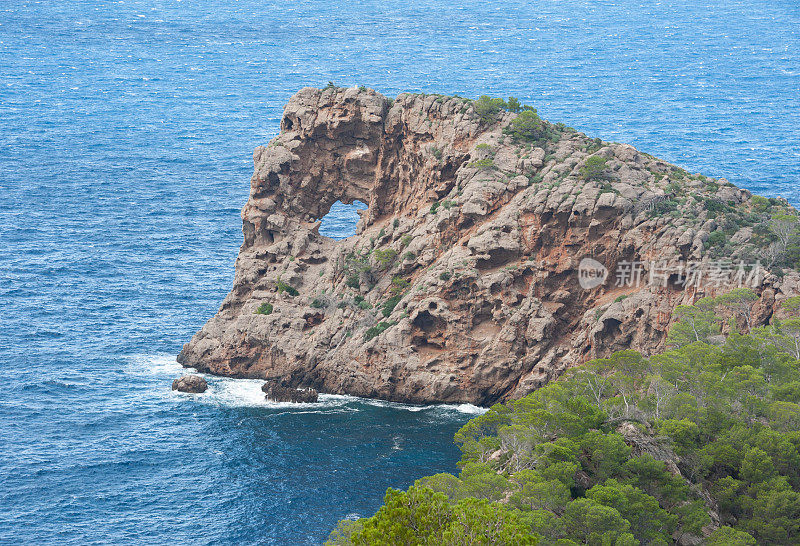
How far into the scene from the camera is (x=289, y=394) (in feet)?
470

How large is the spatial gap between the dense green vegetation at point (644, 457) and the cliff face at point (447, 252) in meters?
19.1

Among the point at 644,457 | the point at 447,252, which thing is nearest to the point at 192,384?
the point at 447,252

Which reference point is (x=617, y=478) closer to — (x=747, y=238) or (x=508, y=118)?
(x=747, y=238)

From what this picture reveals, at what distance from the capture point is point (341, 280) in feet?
495

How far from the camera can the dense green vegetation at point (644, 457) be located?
91.0 meters

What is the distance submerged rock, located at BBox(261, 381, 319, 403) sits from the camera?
468 ft

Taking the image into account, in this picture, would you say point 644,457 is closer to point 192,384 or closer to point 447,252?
point 447,252

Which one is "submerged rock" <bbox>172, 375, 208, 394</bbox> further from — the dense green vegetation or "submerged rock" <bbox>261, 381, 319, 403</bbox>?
the dense green vegetation

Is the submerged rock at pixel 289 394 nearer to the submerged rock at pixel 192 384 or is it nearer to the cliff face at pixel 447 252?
the cliff face at pixel 447 252

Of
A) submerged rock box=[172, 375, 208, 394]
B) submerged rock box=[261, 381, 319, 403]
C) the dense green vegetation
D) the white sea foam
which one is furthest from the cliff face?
the dense green vegetation

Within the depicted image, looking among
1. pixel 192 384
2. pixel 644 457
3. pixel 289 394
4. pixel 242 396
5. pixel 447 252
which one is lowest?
pixel 242 396

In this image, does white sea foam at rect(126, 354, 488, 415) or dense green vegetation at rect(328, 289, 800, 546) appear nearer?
dense green vegetation at rect(328, 289, 800, 546)

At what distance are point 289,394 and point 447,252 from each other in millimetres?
25506

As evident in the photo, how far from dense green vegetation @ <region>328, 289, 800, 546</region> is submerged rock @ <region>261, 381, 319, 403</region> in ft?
111
